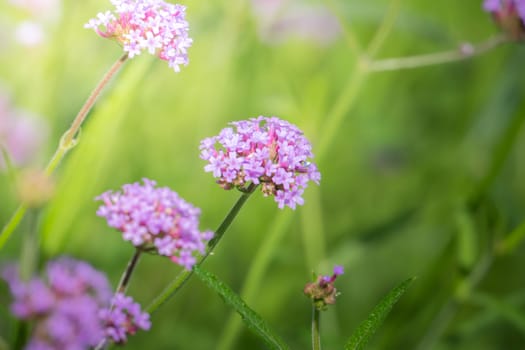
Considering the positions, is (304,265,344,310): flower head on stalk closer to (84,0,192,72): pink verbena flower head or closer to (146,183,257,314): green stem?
(146,183,257,314): green stem

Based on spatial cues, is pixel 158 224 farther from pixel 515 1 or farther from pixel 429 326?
pixel 429 326

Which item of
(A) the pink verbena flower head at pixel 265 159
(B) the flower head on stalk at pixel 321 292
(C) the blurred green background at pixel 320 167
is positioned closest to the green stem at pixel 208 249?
(A) the pink verbena flower head at pixel 265 159

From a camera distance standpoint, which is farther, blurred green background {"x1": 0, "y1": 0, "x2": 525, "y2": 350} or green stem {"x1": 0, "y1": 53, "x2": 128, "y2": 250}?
blurred green background {"x1": 0, "y1": 0, "x2": 525, "y2": 350}

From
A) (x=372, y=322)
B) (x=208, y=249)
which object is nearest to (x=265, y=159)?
(x=208, y=249)

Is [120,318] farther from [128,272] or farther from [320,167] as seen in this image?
[320,167]

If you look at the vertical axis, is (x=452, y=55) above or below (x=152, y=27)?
above

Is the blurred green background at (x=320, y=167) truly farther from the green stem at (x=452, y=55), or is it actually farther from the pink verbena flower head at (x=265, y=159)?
the pink verbena flower head at (x=265, y=159)

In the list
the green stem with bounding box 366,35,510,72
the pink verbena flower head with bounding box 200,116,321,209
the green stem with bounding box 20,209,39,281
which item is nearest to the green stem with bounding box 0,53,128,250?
the green stem with bounding box 20,209,39,281
